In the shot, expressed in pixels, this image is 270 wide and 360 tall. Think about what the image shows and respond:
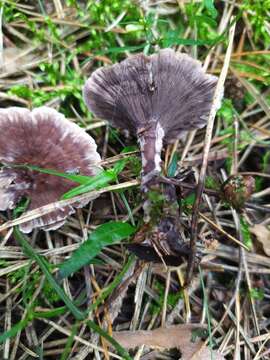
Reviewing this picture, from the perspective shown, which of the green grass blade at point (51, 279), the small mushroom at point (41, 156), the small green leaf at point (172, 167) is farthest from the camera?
the small green leaf at point (172, 167)

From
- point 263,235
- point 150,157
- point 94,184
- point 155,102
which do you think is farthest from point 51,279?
point 263,235

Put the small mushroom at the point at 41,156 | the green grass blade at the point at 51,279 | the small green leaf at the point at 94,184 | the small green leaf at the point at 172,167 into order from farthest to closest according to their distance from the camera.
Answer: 1. the small green leaf at the point at 172,167
2. the small mushroom at the point at 41,156
3. the small green leaf at the point at 94,184
4. the green grass blade at the point at 51,279

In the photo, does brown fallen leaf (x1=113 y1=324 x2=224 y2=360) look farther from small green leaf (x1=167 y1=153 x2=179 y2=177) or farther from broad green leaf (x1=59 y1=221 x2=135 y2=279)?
small green leaf (x1=167 y1=153 x2=179 y2=177)

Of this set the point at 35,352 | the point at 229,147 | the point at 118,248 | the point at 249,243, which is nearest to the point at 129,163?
the point at 118,248

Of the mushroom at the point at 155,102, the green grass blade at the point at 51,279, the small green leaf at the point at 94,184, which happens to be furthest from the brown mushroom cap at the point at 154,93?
the green grass blade at the point at 51,279

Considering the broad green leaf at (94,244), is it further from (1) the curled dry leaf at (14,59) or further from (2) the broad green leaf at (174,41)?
(1) the curled dry leaf at (14,59)

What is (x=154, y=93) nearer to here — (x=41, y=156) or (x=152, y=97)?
(x=152, y=97)
